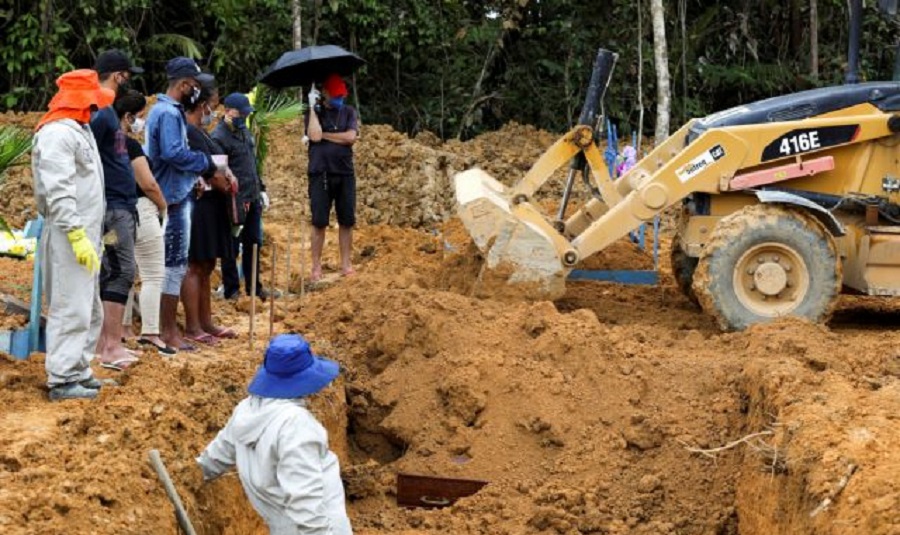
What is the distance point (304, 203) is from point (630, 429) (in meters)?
9.85

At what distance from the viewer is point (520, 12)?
21.6 m

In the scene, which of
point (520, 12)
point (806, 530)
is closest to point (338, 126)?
point (806, 530)

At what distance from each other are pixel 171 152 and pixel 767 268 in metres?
4.60

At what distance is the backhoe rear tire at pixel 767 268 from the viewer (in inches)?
406

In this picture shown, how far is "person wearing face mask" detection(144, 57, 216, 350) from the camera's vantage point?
888 centimetres

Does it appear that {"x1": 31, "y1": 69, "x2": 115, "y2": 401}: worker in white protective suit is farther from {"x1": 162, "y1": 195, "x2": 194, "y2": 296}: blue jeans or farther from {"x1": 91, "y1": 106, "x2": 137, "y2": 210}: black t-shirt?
{"x1": 162, "y1": 195, "x2": 194, "y2": 296}: blue jeans

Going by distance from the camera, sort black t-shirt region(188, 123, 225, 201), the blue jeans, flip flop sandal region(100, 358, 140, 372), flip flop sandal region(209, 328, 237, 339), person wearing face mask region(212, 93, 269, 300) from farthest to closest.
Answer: person wearing face mask region(212, 93, 269, 300), flip flop sandal region(209, 328, 237, 339), black t-shirt region(188, 123, 225, 201), the blue jeans, flip flop sandal region(100, 358, 140, 372)

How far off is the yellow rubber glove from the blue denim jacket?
1.64m

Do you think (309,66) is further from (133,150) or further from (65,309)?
(65,309)

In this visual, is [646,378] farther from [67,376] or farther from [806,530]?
[67,376]

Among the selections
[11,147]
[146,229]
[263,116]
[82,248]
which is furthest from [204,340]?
[263,116]

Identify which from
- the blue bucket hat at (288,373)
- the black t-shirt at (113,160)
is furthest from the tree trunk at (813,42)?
the blue bucket hat at (288,373)

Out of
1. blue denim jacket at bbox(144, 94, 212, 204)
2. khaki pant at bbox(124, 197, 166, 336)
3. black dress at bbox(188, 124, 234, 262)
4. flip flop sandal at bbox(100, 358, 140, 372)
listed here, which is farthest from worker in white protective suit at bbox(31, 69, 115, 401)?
black dress at bbox(188, 124, 234, 262)

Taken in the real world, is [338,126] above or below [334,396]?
above
